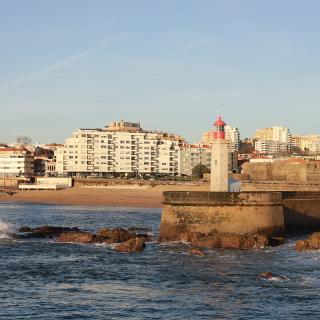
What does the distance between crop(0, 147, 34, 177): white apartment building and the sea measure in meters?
139

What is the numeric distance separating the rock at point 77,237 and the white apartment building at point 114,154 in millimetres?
130894

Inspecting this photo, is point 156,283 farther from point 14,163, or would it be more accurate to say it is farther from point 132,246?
point 14,163

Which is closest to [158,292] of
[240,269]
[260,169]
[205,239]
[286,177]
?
[240,269]

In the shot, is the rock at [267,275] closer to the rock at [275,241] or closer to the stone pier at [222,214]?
the rock at [275,241]

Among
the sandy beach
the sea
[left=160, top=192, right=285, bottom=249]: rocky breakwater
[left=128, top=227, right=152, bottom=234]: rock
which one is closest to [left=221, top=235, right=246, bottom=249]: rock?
[left=160, top=192, right=285, bottom=249]: rocky breakwater

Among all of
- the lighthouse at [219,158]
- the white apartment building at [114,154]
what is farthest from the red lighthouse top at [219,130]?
the white apartment building at [114,154]

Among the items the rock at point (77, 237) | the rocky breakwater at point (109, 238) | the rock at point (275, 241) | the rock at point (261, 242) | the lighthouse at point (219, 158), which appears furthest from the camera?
the lighthouse at point (219, 158)

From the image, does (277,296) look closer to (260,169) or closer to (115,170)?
(260,169)

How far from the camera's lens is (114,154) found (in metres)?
177

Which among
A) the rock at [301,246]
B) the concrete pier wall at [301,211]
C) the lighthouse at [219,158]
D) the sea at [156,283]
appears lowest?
the sea at [156,283]

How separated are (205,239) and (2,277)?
520 inches

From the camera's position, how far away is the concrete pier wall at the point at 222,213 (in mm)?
40438

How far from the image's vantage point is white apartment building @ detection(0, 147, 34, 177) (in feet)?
581

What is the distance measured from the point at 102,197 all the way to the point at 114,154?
72794mm
